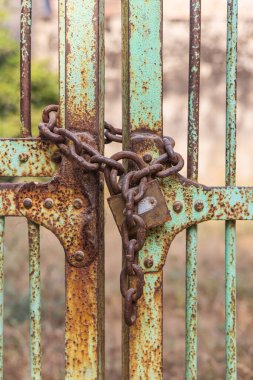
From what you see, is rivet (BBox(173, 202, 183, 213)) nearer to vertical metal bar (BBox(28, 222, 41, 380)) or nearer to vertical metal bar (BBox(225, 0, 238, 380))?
vertical metal bar (BBox(225, 0, 238, 380))

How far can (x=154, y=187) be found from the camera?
1165 mm

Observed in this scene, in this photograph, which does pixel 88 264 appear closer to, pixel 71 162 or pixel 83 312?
pixel 83 312

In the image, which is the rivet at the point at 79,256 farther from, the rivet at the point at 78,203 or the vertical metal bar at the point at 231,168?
the vertical metal bar at the point at 231,168

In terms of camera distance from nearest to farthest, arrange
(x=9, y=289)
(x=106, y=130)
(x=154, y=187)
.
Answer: (x=154, y=187) → (x=106, y=130) → (x=9, y=289)

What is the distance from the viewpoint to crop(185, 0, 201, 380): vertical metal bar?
1.23 metres

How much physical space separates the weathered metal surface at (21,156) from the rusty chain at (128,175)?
0.03 m

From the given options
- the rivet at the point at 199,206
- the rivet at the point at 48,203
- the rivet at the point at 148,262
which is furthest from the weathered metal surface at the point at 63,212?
the rivet at the point at 199,206

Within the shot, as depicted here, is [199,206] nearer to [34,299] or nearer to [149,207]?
[149,207]

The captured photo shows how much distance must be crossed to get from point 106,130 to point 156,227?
235 mm

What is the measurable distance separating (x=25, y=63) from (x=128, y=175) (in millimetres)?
315

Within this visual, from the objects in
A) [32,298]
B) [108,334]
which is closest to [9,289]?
[108,334]

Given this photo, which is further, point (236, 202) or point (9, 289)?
point (9, 289)

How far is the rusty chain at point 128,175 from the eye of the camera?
1.13m

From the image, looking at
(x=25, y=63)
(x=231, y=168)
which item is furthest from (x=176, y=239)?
(x=25, y=63)
